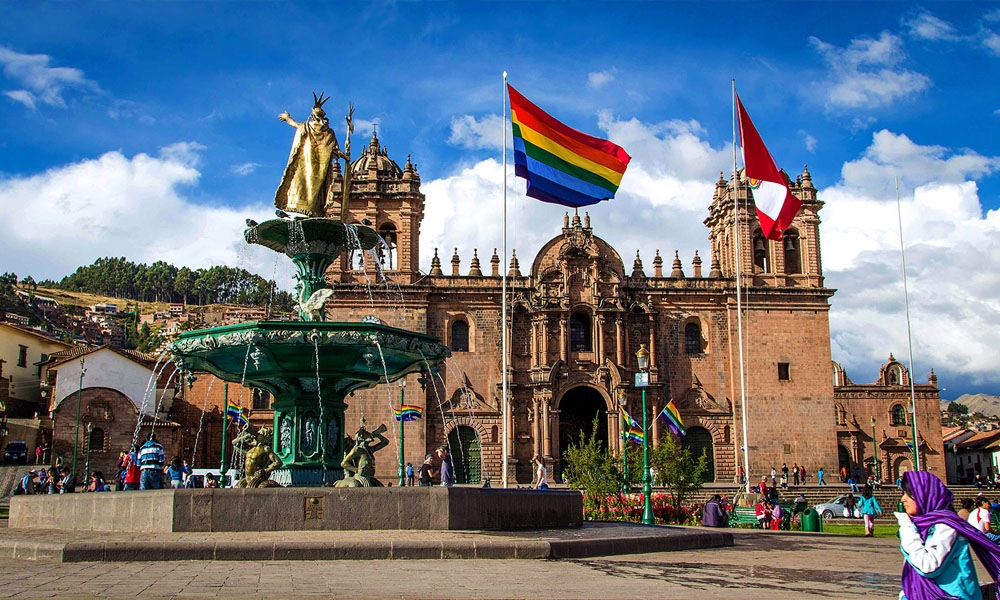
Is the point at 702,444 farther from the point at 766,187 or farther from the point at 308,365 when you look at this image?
the point at 308,365

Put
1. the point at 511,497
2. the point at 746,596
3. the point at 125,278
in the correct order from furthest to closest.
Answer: the point at 125,278 → the point at 511,497 → the point at 746,596

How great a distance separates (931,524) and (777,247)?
37554 millimetres

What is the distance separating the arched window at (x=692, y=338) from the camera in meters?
40.8

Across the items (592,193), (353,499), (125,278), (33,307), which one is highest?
(125,278)

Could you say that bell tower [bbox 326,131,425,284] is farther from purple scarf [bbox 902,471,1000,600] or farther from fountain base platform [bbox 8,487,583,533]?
purple scarf [bbox 902,471,1000,600]

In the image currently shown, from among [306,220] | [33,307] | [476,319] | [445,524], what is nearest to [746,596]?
[445,524]

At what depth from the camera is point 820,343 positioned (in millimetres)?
40406

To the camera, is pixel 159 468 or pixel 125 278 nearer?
pixel 159 468

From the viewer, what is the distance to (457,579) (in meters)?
8.37

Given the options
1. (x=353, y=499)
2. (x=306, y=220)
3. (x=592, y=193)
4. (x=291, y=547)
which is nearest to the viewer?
(x=291, y=547)

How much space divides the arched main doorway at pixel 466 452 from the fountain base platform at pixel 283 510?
26.9 meters

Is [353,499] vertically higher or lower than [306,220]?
lower

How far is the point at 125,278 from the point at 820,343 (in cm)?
12408

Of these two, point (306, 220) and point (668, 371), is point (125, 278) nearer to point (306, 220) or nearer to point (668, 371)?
point (668, 371)
